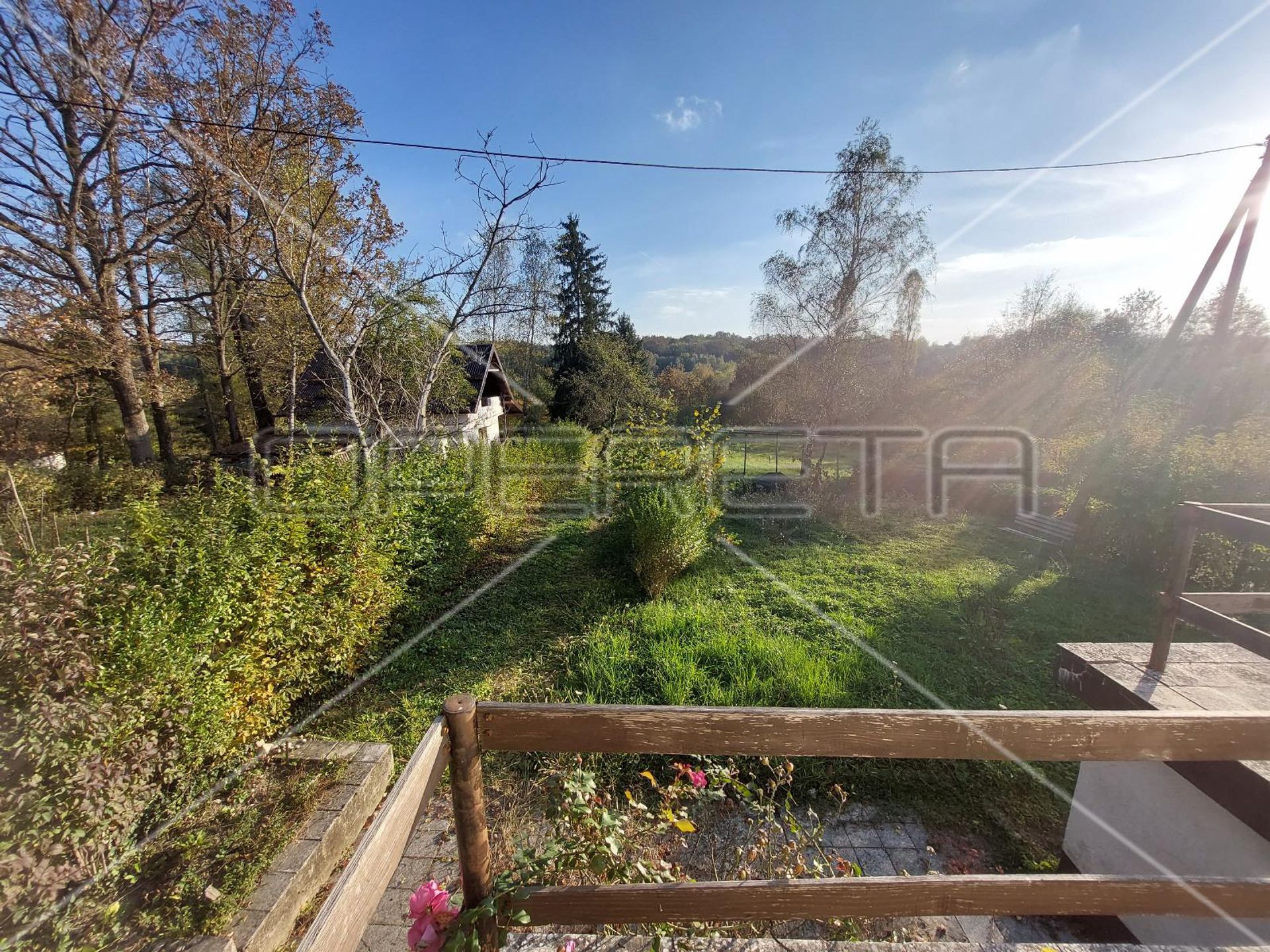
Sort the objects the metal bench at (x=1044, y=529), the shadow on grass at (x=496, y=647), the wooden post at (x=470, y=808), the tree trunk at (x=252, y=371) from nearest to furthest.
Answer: the wooden post at (x=470, y=808) < the shadow on grass at (x=496, y=647) < the metal bench at (x=1044, y=529) < the tree trunk at (x=252, y=371)

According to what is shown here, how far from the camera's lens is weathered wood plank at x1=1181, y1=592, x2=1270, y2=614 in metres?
2.10

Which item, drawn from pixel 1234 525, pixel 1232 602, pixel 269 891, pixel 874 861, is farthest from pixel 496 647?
pixel 1232 602

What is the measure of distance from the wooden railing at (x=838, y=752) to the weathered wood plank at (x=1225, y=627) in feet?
2.96

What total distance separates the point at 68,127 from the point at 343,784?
12.6 metres

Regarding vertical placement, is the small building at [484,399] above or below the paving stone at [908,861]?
above

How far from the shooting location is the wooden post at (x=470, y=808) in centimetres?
110

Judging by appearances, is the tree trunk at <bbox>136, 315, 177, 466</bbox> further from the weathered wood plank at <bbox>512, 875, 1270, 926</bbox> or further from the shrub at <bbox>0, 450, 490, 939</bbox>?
the weathered wood plank at <bbox>512, 875, 1270, 926</bbox>

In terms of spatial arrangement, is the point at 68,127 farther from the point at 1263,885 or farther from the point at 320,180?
the point at 1263,885

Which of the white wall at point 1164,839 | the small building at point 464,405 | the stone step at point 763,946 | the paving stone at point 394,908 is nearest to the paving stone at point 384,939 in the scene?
the paving stone at point 394,908

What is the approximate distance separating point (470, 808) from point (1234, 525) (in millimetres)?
2794

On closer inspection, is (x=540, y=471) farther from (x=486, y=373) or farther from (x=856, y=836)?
(x=856, y=836)

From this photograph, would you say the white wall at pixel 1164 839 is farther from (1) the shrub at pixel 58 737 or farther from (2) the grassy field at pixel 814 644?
(1) the shrub at pixel 58 737

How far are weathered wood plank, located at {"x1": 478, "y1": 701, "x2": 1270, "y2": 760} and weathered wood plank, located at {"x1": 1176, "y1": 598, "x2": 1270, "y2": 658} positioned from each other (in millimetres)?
847

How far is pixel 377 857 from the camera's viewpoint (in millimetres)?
927
